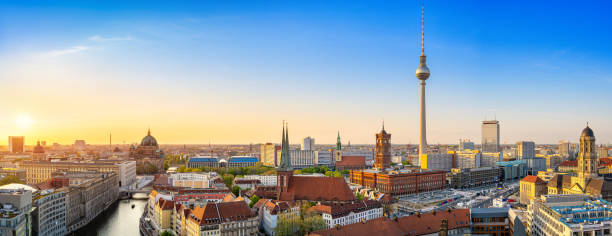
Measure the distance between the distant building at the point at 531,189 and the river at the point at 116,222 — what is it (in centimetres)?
6709

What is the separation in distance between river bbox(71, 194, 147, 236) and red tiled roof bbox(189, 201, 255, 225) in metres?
16.8

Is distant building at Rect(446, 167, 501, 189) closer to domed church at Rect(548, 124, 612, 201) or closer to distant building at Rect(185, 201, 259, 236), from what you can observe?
domed church at Rect(548, 124, 612, 201)

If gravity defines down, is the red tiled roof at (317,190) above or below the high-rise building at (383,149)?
below

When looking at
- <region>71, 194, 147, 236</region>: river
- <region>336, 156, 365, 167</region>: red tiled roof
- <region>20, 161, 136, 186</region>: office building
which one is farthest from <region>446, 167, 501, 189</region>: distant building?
<region>20, 161, 136, 186</region>: office building

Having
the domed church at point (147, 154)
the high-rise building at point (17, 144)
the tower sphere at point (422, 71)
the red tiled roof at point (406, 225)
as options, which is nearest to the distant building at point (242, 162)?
the domed church at point (147, 154)

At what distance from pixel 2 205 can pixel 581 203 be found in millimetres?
61065

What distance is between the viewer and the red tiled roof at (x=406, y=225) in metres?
43.3

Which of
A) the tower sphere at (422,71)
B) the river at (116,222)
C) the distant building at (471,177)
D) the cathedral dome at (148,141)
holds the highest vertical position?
the tower sphere at (422,71)

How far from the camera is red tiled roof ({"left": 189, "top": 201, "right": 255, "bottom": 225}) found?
4816cm

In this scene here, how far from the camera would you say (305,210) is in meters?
58.1

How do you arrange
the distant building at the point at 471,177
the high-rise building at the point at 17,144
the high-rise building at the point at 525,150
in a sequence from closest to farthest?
the distant building at the point at 471,177 → the high-rise building at the point at 525,150 → the high-rise building at the point at 17,144

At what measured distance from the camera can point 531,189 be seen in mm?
78625

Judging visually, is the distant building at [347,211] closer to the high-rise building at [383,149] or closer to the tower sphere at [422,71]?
the high-rise building at [383,149]

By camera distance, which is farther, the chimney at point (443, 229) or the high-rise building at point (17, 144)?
the high-rise building at point (17, 144)
